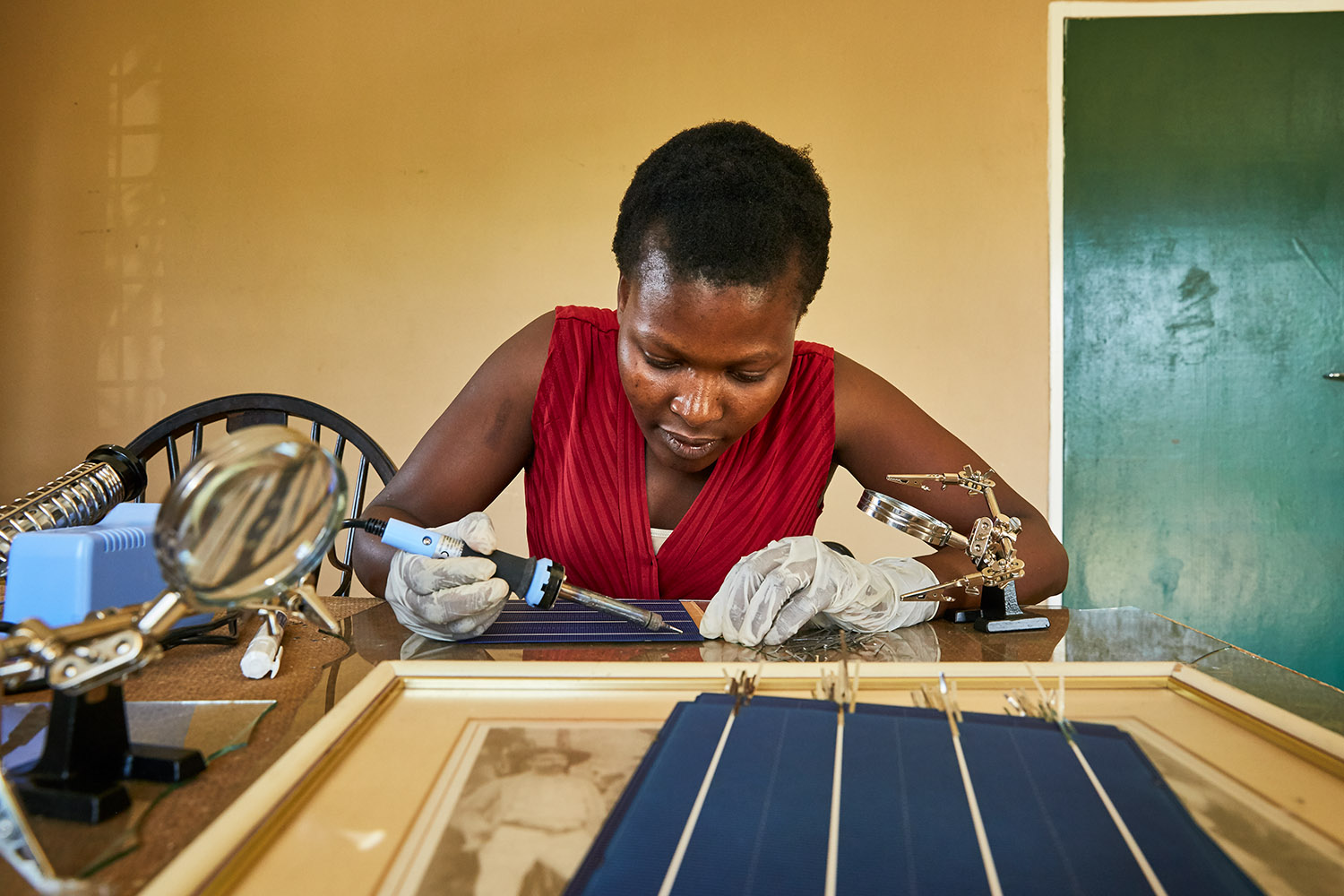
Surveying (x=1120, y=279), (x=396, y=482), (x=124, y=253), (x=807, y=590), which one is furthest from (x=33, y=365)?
(x=1120, y=279)

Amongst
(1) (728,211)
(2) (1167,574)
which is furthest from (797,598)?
(2) (1167,574)

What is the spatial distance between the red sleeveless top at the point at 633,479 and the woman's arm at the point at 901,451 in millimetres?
43

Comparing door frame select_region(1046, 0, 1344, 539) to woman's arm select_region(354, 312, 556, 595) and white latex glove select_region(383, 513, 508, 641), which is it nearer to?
woman's arm select_region(354, 312, 556, 595)

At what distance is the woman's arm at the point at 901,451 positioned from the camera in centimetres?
151

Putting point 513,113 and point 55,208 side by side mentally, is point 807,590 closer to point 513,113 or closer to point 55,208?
point 513,113

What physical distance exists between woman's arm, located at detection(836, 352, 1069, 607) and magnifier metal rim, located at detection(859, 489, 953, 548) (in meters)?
0.43

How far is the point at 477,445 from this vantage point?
1517 millimetres

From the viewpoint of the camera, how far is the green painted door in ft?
9.21

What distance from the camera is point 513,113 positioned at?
2965 millimetres

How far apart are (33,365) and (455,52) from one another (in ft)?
6.02

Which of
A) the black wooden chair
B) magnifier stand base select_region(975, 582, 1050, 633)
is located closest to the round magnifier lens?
magnifier stand base select_region(975, 582, 1050, 633)

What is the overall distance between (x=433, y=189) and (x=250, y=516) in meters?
2.72

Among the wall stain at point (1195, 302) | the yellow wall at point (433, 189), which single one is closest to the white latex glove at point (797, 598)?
the yellow wall at point (433, 189)

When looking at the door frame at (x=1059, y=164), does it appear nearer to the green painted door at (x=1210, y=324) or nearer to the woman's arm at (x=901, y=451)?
the green painted door at (x=1210, y=324)
